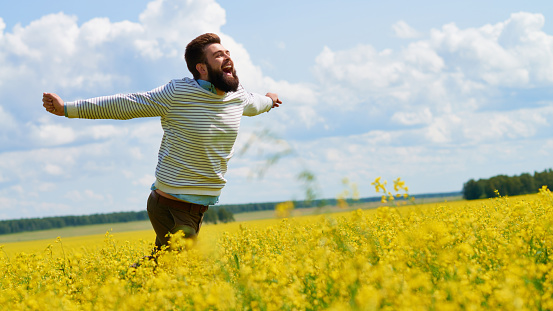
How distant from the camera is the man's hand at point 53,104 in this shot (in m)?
4.59

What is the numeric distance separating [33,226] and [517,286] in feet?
228

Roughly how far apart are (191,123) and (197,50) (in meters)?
0.73

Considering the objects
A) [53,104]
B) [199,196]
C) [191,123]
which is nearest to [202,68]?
[191,123]

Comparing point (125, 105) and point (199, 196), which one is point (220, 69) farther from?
point (199, 196)

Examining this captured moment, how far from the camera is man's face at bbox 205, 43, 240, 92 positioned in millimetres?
4957

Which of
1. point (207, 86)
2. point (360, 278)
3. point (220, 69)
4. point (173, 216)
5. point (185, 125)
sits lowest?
point (360, 278)

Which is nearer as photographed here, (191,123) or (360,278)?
(360,278)

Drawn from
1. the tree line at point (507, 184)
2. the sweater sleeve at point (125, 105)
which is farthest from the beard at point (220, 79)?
the tree line at point (507, 184)

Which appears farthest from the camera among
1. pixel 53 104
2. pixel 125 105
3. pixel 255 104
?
pixel 255 104

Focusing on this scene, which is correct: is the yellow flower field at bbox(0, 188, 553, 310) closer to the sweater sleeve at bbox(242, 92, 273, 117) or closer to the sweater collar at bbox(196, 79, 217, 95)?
the sweater collar at bbox(196, 79, 217, 95)

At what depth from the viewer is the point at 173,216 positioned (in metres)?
5.09

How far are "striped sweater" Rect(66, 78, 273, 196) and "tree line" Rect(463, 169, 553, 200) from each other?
29.8 meters

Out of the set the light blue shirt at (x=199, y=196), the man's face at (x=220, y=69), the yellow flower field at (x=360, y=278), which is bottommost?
the yellow flower field at (x=360, y=278)

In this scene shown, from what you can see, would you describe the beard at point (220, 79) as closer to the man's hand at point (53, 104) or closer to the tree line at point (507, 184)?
the man's hand at point (53, 104)
